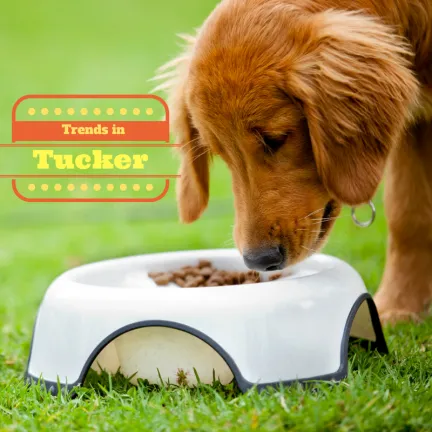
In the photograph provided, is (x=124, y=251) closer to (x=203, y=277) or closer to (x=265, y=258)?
(x=203, y=277)

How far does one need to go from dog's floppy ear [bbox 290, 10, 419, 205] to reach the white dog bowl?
0.35m

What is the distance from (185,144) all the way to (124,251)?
7.00ft

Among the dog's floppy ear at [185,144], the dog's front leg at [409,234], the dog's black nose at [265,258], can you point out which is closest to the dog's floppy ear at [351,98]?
the dog's black nose at [265,258]

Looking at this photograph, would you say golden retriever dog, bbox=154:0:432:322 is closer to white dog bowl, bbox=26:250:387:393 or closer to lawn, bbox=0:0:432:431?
white dog bowl, bbox=26:250:387:393

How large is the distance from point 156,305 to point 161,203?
12.7 feet

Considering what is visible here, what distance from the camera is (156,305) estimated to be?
2416mm

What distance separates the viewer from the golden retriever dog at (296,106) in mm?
2553

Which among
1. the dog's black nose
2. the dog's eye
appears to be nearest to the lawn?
the dog's black nose

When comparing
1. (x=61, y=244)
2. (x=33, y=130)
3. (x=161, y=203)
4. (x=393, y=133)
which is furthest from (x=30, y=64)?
(x=393, y=133)

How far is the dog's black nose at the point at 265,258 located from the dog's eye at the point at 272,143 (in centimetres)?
32

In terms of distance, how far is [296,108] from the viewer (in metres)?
2.58

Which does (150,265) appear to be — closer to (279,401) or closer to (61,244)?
(279,401)

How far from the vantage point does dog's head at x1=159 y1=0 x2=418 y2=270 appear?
2551mm

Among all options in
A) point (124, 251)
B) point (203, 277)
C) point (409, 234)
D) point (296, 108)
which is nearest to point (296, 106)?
point (296, 108)
